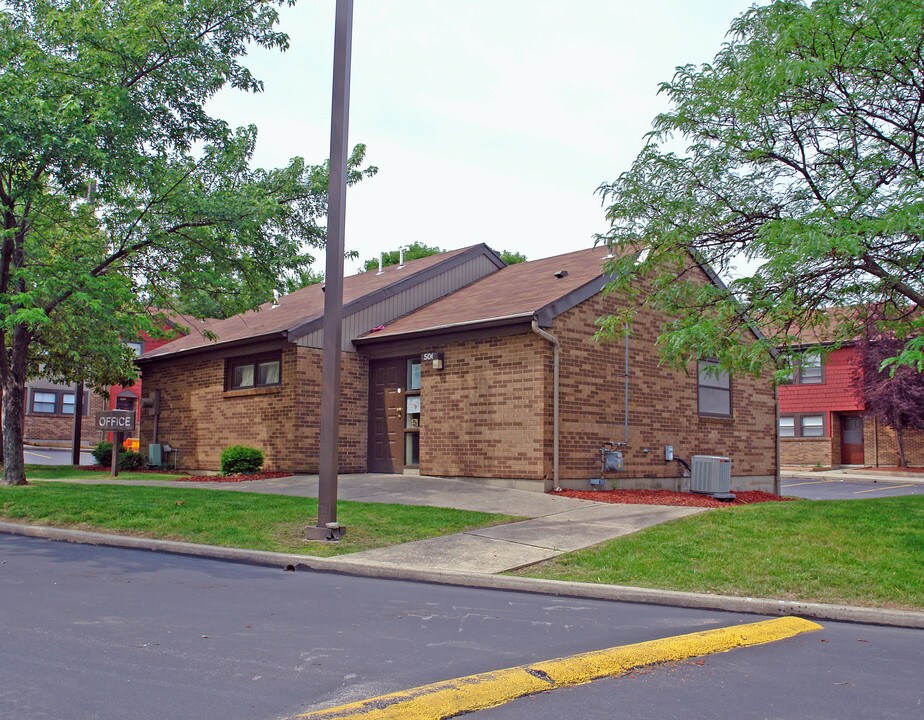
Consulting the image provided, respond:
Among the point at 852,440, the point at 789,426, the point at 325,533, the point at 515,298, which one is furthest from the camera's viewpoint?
the point at 789,426

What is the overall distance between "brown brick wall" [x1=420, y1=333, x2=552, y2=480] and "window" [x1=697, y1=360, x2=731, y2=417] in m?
5.31

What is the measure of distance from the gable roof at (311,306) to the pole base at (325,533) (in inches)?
318

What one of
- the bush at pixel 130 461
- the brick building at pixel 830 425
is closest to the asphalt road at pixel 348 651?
the bush at pixel 130 461

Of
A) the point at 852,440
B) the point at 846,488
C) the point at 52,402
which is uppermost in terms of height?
the point at 52,402

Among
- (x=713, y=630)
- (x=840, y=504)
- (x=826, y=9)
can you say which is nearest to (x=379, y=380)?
(x=840, y=504)

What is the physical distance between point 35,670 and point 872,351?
34.5 metres

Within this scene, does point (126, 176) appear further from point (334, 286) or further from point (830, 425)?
point (830, 425)

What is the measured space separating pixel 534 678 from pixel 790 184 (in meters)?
8.91

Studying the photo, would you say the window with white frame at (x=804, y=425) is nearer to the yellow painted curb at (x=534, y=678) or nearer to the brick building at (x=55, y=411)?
the brick building at (x=55, y=411)

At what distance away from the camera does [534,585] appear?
8.05 m

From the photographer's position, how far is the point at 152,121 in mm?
14984

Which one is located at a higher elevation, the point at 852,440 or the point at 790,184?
the point at 790,184

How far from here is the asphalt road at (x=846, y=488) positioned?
2350cm

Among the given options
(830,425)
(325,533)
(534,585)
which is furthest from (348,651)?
(830,425)
